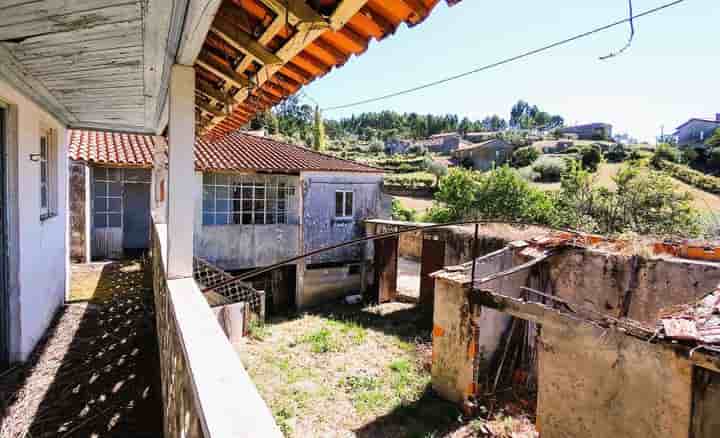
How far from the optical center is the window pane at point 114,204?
41.1 feet

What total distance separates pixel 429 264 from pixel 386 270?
192 centimetres

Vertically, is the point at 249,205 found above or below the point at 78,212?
above

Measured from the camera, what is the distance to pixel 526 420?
7.17 m

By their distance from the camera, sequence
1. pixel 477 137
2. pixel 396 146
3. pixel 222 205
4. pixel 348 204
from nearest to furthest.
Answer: pixel 222 205 < pixel 348 204 < pixel 396 146 < pixel 477 137

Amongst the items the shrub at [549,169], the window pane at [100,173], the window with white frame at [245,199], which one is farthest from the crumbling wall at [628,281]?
the shrub at [549,169]

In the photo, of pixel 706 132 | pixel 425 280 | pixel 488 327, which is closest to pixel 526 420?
pixel 488 327

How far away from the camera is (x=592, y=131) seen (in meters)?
59.9

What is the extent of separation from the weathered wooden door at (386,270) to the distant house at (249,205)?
45.3 inches

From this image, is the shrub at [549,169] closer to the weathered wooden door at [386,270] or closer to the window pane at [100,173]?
the weathered wooden door at [386,270]

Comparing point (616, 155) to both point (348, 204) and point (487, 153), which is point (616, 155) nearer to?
point (487, 153)

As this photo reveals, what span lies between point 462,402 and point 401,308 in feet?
22.2

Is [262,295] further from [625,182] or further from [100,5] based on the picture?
[625,182]

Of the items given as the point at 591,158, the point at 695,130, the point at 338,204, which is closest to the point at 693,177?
the point at 591,158

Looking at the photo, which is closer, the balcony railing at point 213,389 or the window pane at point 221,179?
the balcony railing at point 213,389
